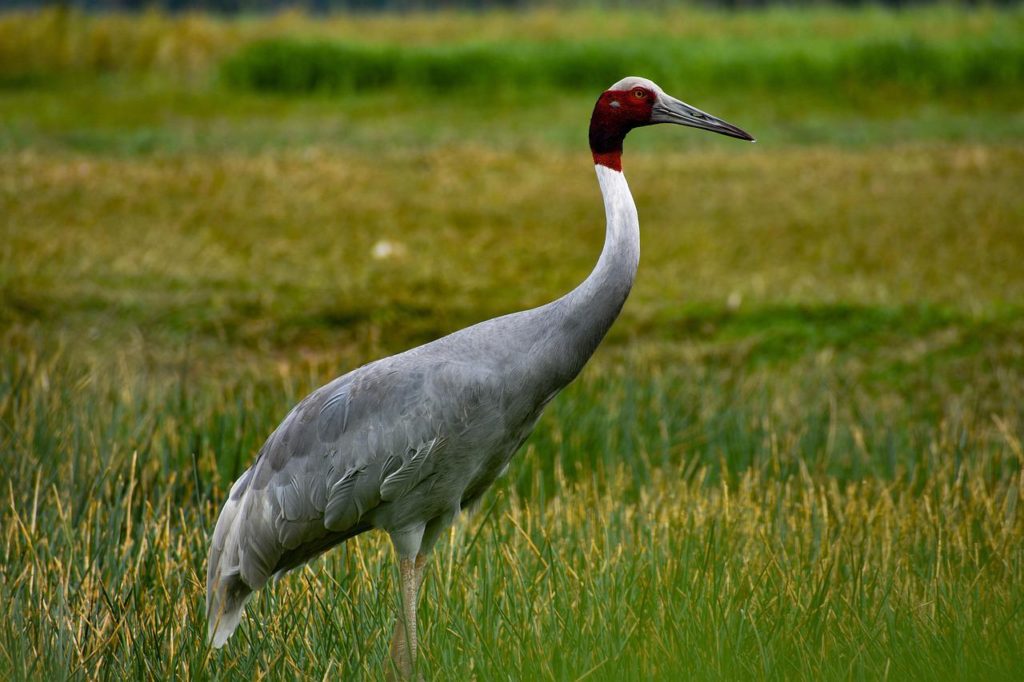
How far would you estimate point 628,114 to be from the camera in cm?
349

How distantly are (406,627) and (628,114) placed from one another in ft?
4.43

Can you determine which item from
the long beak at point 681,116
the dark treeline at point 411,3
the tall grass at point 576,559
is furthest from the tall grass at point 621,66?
the long beak at point 681,116

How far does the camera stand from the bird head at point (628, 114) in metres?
3.47

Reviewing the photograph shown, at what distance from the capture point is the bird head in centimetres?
347

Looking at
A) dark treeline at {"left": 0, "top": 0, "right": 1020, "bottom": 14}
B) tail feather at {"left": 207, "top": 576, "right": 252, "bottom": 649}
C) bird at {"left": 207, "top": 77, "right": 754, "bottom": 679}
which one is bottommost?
dark treeline at {"left": 0, "top": 0, "right": 1020, "bottom": 14}

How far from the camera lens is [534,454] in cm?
481

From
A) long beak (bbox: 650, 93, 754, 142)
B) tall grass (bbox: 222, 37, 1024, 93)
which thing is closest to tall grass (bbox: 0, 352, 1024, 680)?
long beak (bbox: 650, 93, 754, 142)

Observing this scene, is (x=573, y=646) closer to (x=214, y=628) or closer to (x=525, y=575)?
(x=525, y=575)

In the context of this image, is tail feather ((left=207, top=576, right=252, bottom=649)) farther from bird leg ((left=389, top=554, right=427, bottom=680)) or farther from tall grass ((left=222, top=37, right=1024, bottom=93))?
tall grass ((left=222, top=37, right=1024, bottom=93))

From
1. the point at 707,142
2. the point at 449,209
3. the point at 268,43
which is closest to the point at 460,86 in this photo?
the point at 268,43

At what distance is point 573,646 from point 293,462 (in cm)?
86

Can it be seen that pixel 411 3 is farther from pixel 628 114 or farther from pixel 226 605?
pixel 226 605

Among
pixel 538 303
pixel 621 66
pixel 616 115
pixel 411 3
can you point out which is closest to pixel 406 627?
pixel 616 115

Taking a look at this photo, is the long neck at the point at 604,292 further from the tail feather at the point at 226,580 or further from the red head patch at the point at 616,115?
the tail feather at the point at 226,580
